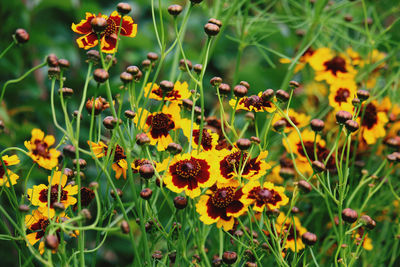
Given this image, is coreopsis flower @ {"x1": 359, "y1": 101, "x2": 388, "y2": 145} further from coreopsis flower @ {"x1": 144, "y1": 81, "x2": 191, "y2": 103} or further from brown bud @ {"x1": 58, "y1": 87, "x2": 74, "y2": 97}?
Answer: brown bud @ {"x1": 58, "y1": 87, "x2": 74, "y2": 97}

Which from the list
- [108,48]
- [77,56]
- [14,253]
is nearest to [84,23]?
[108,48]

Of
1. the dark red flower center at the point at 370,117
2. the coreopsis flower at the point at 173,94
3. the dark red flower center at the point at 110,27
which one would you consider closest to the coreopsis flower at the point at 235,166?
the coreopsis flower at the point at 173,94

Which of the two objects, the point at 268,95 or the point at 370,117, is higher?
the point at 268,95

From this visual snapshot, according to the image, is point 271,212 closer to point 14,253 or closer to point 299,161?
point 299,161

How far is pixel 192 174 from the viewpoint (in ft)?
1.71

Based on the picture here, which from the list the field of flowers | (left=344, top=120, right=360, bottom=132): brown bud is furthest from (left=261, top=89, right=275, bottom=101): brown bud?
(left=344, top=120, right=360, bottom=132): brown bud

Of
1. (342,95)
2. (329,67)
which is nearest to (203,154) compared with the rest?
(342,95)

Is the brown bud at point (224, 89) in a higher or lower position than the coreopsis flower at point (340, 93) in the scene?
higher

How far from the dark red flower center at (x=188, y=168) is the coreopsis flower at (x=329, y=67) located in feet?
1.48

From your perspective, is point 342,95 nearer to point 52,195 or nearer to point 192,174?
point 192,174

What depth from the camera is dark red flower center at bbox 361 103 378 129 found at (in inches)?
32.0

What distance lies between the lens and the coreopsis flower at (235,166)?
1.78 feet

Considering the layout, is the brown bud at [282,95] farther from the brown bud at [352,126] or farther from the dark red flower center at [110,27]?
the dark red flower center at [110,27]

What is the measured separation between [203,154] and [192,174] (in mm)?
33
